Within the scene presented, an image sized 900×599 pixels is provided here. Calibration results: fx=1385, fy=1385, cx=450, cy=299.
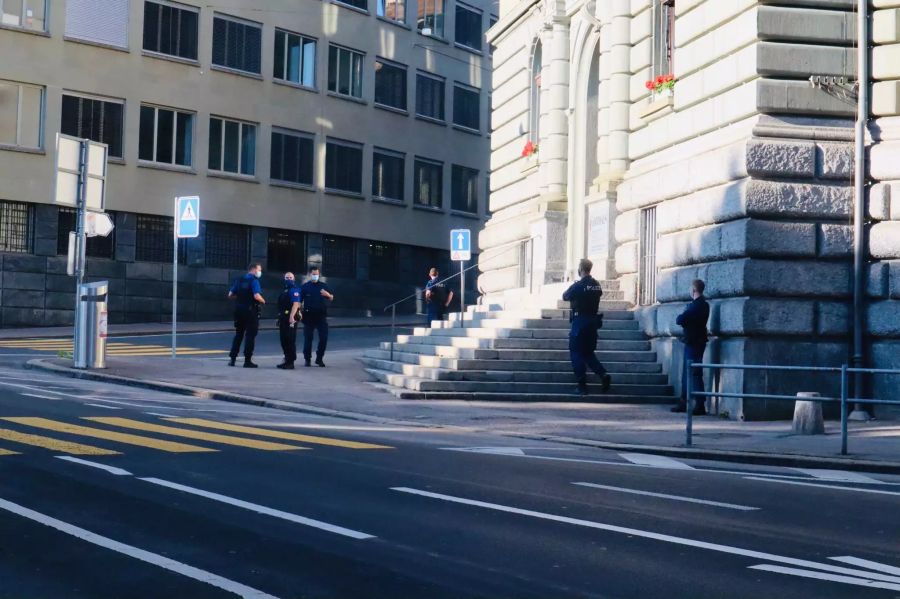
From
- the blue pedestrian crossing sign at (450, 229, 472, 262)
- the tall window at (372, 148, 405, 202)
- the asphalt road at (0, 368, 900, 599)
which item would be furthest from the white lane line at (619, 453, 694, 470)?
the tall window at (372, 148, 405, 202)

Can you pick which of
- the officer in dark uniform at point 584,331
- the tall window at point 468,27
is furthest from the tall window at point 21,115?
the officer in dark uniform at point 584,331

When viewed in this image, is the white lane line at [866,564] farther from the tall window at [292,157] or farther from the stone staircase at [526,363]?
the tall window at [292,157]

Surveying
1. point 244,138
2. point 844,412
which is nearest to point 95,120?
point 244,138

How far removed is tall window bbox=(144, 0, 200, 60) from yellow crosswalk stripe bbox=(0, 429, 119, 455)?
29595 mm

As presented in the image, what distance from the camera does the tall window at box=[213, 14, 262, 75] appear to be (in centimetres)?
4269

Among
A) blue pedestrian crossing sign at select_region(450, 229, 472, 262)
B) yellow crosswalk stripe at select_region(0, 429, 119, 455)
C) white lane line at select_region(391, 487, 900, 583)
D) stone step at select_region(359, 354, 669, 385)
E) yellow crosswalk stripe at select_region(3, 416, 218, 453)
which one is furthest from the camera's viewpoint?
blue pedestrian crossing sign at select_region(450, 229, 472, 262)

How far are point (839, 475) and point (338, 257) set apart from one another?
35.4 meters

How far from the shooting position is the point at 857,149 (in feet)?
58.9

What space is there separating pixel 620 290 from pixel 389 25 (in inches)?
1124

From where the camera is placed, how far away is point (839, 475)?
12297 mm

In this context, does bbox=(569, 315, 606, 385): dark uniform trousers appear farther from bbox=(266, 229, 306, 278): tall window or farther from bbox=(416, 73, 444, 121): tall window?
bbox=(416, 73, 444, 121): tall window

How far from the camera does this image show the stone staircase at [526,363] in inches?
778

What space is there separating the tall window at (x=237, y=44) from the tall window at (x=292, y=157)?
2.30 m

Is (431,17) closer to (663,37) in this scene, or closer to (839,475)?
(663,37)
